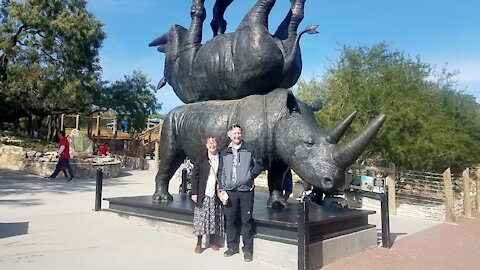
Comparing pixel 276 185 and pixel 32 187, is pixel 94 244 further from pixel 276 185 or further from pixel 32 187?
pixel 32 187

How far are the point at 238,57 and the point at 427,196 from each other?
29.0 feet

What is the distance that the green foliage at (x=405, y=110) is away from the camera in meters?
12.8

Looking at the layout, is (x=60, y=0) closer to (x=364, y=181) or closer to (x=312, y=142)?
(x=364, y=181)

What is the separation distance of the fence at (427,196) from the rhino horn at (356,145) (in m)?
6.87

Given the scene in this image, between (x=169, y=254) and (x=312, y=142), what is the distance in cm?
236

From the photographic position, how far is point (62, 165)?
48.6 feet

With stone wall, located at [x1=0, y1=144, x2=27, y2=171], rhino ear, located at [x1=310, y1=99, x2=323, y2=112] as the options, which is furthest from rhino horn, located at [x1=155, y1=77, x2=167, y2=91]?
stone wall, located at [x1=0, y1=144, x2=27, y2=171]

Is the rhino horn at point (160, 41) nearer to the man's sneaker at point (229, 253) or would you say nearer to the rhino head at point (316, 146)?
the rhino head at point (316, 146)

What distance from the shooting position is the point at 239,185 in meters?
4.93

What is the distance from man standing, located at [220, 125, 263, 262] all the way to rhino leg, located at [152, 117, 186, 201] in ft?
6.40

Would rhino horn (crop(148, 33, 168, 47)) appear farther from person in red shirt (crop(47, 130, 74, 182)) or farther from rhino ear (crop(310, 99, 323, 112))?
person in red shirt (crop(47, 130, 74, 182))

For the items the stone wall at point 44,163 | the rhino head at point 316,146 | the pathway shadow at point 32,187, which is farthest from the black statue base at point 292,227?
the stone wall at point 44,163

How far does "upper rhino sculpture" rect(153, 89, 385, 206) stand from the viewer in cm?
507

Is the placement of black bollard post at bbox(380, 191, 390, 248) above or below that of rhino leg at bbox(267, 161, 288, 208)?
below
